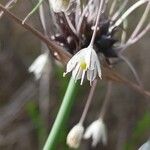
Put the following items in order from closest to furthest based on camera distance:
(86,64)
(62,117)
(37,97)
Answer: (86,64)
(62,117)
(37,97)

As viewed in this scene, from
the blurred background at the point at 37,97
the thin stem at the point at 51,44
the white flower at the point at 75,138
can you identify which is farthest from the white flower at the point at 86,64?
the blurred background at the point at 37,97

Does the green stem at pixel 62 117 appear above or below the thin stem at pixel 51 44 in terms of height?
below

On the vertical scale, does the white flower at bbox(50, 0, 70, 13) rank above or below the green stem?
above

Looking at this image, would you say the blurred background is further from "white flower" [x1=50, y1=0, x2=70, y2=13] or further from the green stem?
"white flower" [x1=50, y1=0, x2=70, y2=13]

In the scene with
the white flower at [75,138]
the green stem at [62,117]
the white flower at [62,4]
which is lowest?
the white flower at [75,138]

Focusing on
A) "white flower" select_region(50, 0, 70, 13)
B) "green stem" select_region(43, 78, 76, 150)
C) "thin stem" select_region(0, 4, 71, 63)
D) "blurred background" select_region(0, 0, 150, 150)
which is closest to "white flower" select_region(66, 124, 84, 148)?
"green stem" select_region(43, 78, 76, 150)

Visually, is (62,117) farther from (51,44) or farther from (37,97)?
(37,97)

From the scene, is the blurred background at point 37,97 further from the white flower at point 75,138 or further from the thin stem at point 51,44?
the thin stem at point 51,44

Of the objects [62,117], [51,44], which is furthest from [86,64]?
[62,117]

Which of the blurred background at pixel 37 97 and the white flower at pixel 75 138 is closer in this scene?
the white flower at pixel 75 138
